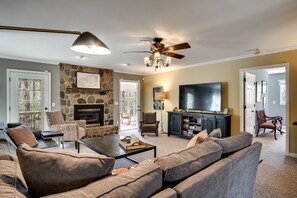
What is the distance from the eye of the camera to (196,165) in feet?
4.01

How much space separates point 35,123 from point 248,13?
18.7 ft

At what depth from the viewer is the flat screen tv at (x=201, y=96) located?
467cm

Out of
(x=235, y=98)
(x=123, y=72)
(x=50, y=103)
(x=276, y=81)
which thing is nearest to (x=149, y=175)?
(x=235, y=98)

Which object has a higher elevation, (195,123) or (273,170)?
(195,123)

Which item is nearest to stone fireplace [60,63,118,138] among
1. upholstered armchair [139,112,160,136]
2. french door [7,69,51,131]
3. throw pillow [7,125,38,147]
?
french door [7,69,51,131]

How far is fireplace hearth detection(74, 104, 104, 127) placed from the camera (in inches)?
223

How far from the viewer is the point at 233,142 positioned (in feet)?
5.42

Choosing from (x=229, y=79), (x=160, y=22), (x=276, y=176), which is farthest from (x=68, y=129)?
(x=229, y=79)

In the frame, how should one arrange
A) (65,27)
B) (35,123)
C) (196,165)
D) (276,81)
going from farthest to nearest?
(276,81) < (35,123) < (65,27) < (196,165)

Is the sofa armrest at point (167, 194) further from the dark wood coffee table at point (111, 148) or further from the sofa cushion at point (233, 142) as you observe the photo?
the dark wood coffee table at point (111, 148)

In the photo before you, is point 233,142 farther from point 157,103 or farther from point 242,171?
point 157,103

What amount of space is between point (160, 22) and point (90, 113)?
14.6 feet

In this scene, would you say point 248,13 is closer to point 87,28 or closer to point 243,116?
point 87,28

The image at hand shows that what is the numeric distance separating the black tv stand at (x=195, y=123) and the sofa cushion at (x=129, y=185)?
3829mm
